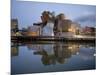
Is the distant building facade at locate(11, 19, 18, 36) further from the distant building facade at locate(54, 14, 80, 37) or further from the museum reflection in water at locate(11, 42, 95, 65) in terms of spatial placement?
the distant building facade at locate(54, 14, 80, 37)

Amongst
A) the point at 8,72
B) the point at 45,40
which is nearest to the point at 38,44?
the point at 45,40

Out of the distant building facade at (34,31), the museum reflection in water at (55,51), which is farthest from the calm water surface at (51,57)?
the distant building facade at (34,31)

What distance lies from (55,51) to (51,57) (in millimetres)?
89

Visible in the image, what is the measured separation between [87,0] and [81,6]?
0.37ft

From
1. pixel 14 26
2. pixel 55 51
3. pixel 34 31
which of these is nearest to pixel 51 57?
pixel 55 51

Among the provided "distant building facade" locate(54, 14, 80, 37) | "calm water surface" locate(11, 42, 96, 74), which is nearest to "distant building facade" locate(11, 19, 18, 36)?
"calm water surface" locate(11, 42, 96, 74)

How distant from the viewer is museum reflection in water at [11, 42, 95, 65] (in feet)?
7.43

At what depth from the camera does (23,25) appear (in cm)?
223

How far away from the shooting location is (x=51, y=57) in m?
2.32

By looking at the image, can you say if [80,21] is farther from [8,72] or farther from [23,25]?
[8,72]

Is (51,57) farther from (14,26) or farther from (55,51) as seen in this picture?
(14,26)

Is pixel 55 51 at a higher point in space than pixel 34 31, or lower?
lower

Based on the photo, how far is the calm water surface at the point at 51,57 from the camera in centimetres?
222
